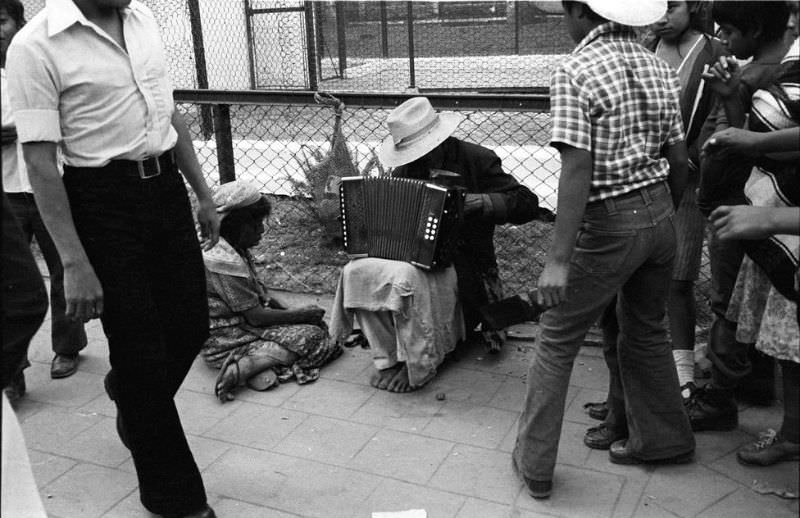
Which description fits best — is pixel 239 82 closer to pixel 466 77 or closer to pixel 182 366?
pixel 466 77

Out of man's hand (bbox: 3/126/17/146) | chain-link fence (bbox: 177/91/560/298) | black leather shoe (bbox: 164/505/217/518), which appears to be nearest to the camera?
man's hand (bbox: 3/126/17/146)

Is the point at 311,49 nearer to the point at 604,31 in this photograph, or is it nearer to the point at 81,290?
the point at 604,31

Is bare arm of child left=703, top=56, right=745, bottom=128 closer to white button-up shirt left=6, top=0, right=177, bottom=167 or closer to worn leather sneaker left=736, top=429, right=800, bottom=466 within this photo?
worn leather sneaker left=736, top=429, right=800, bottom=466

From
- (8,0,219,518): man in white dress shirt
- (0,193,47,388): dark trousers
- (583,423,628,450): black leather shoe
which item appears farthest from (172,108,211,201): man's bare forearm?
(583,423,628,450): black leather shoe

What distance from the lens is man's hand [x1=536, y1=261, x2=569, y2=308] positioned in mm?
2873

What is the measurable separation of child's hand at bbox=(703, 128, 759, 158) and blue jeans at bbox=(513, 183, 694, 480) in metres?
0.25

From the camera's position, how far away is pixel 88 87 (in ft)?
9.16

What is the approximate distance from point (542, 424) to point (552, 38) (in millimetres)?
5478

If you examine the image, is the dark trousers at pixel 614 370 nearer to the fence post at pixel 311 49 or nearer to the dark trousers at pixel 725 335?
the dark trousers at pixel 725 335

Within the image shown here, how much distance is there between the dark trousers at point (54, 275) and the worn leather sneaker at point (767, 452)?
295 cm

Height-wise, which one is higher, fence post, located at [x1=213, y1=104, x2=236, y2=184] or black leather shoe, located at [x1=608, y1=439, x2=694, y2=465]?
fence post, located at [x1=213, y1=104, x2=236, y2=184]

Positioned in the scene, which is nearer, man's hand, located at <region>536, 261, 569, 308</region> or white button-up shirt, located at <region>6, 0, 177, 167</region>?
white button-up shirt, located at <region>6, 0, 177, 167</region>

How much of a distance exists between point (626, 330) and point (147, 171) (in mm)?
1795

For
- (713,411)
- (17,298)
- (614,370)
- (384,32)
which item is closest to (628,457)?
(614,370)
